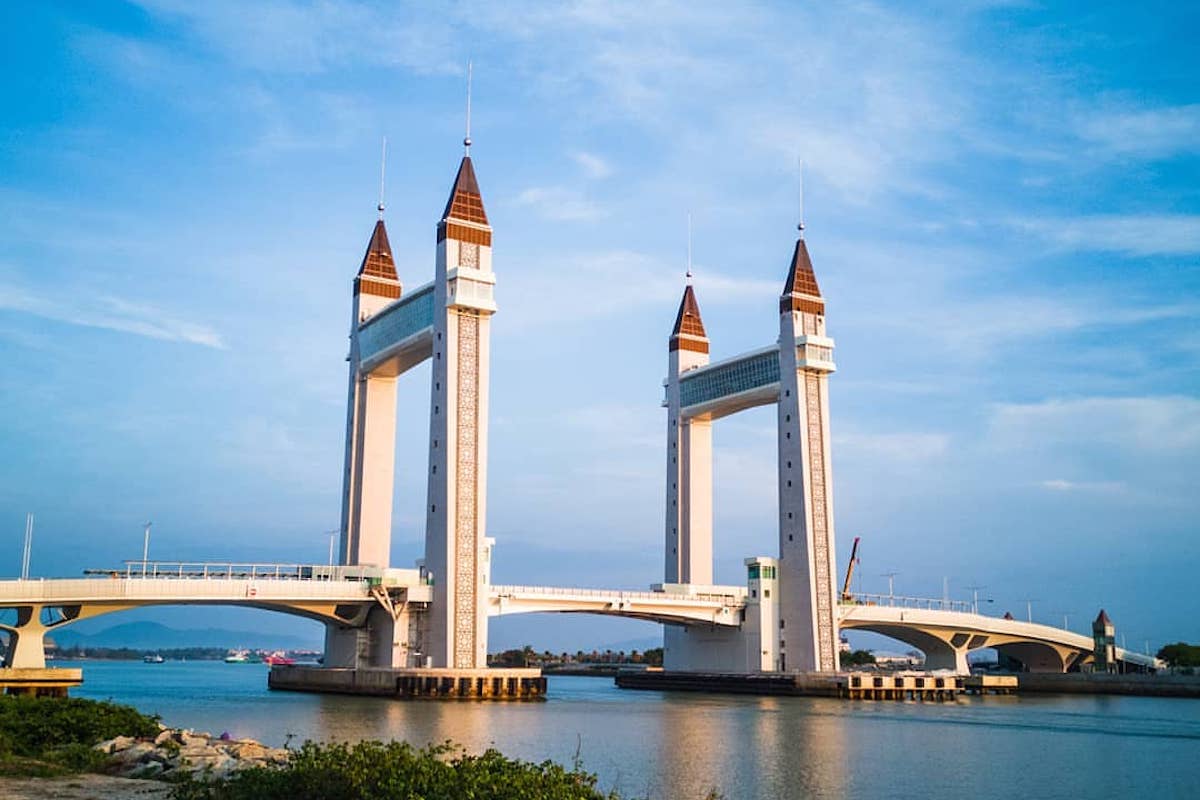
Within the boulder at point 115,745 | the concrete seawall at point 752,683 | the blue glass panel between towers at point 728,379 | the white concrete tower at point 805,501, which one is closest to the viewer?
the boulder at point 115,745

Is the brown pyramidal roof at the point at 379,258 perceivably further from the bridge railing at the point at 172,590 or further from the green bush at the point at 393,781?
the green bush at the point at 393,781

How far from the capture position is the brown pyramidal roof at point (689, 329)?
9012 cm

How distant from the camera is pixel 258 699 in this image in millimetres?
63719

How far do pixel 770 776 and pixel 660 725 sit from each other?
16.5m

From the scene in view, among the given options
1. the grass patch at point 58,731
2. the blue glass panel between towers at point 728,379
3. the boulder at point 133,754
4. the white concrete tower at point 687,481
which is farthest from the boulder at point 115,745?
the white concrete tower at point 687,481

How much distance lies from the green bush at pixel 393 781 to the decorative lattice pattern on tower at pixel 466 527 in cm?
4483

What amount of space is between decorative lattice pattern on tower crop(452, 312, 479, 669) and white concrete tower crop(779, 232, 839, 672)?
874 inches

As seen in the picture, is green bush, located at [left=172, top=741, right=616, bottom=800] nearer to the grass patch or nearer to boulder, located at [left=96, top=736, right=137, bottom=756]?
the grass patch

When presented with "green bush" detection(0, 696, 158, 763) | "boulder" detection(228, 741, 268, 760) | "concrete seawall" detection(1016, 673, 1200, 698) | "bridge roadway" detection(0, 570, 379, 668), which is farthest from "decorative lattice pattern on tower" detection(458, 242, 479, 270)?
"concrete seawall" detection(1016, 673, 1200, 698)

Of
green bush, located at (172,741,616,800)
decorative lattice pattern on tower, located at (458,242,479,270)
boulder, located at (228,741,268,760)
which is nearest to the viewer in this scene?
green bush, located at (172,741,616,800)

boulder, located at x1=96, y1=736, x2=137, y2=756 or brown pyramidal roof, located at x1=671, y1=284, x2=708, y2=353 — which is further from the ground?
brown pyramidal roof, located at x1=671, y1=284, x2=708, y2=353

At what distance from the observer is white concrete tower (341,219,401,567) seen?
73875 millimetres

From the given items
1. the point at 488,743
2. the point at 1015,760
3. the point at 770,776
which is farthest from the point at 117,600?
the point at 1015,760

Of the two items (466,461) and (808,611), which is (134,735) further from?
(808,611)
